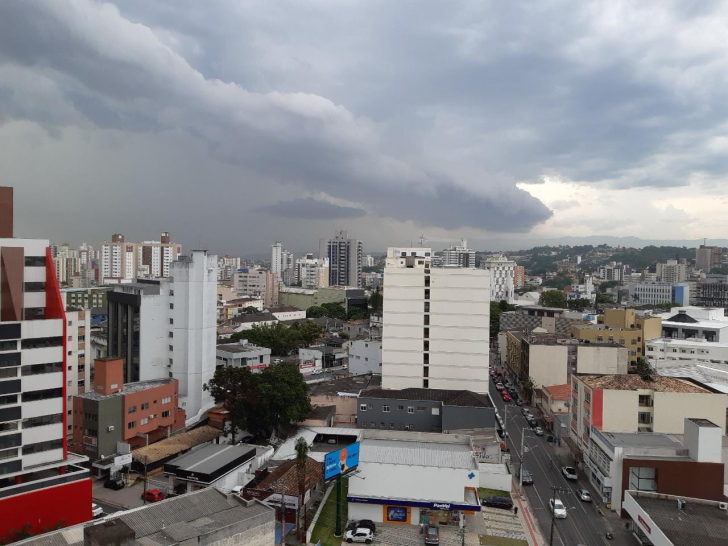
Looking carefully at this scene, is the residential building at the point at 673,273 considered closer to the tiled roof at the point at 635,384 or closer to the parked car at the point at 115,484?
the tiled roof at the point at 635,384

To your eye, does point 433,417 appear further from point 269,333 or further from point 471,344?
point 269,333

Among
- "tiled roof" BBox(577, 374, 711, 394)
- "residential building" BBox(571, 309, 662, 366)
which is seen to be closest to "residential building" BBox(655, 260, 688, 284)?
"residential building" BBox(571, 309, 662, 366)

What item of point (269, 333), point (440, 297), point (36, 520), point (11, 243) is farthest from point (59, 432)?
point (269, 333)

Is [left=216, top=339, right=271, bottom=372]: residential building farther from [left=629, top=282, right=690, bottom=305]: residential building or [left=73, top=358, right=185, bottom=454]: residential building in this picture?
[left=629, top=282, right=690, bottom=305]: residential building

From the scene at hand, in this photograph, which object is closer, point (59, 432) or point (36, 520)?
point (36, 520)

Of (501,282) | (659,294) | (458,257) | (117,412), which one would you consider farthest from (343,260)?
(117,412)

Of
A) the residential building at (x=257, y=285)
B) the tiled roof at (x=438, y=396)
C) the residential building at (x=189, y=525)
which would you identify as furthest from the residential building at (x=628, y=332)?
the residential building at (x=257, y=285)

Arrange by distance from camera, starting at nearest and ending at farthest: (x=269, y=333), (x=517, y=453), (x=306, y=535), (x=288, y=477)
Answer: (x=306, y=535), (x=288, y=477), (x=517, y=453), (x=269, y=333)
